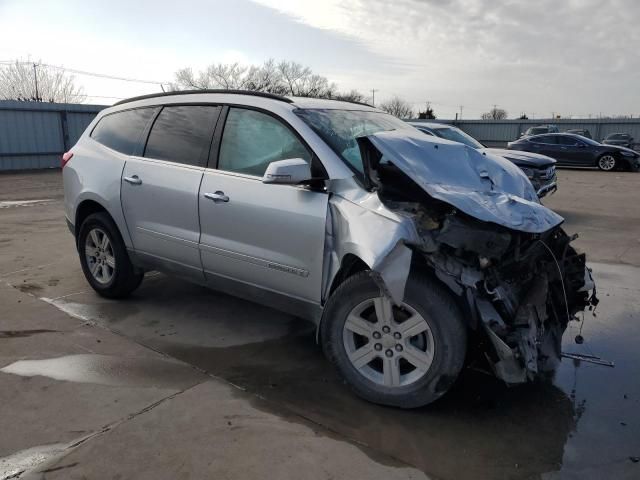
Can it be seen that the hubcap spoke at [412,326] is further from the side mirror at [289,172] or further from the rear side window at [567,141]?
the rear side window at [567,141]

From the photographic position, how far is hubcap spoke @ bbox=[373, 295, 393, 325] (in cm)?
310

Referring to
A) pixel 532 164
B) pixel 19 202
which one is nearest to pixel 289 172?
pixel 532 164

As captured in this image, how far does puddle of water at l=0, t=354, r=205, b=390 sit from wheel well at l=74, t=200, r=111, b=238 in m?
1.64

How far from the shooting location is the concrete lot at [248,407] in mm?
2674

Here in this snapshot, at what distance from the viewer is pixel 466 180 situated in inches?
131

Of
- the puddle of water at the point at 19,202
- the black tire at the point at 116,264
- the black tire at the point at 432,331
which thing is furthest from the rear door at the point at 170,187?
the puddle of water at the point at 19,202

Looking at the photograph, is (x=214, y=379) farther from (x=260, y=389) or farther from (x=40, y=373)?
(x=40, y=373)

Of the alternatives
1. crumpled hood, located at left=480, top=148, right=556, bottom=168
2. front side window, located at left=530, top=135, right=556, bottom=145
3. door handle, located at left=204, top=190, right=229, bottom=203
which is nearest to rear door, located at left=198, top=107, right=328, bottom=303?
door handle, located at left=204, top=190, right=229, bottom=203

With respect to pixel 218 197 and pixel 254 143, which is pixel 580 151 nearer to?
pixel 254 143

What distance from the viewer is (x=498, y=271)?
3080 mm

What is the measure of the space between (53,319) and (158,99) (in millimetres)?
2121

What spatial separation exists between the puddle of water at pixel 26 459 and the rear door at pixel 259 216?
159 centimetres

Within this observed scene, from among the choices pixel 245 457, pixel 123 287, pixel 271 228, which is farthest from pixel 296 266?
pixel 123 287

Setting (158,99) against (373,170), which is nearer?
(373,170)
